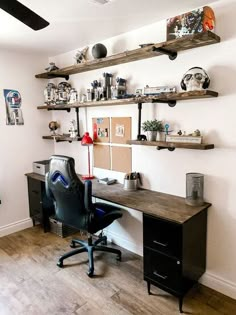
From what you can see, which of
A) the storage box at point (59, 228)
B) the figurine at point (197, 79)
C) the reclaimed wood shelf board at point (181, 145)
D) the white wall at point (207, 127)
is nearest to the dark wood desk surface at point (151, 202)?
the white wall at point (207, 127)

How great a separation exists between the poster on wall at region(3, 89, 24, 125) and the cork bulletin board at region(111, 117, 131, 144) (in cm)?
131

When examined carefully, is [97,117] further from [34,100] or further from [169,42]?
[169,42]

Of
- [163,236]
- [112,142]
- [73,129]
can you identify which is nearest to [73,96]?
[73,129]

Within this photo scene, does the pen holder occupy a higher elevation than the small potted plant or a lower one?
lower

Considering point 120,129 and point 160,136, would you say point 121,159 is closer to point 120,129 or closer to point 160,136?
point 120,129

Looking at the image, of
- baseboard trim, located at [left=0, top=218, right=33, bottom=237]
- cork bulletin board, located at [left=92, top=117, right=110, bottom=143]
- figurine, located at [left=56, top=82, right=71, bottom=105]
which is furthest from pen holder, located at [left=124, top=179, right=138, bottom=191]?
baseboard trim, located at [left=0, top=218, right=33, bottom=237]

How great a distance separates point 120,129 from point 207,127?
963 millimetres

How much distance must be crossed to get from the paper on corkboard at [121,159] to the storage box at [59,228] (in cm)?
98

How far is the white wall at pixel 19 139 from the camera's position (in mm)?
3123

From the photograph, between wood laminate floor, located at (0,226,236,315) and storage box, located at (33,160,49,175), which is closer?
wood laminate floor, located at (0,226,236,315)

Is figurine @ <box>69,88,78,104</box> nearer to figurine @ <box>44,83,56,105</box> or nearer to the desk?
figurine @ <box>44,83,56,105</box>

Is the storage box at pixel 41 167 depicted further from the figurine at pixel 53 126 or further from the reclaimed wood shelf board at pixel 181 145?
the reclaimed wood shelf board at pixel 181 145

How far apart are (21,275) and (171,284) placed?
4.67 ft

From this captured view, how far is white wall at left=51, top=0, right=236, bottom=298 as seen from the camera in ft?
6.28
